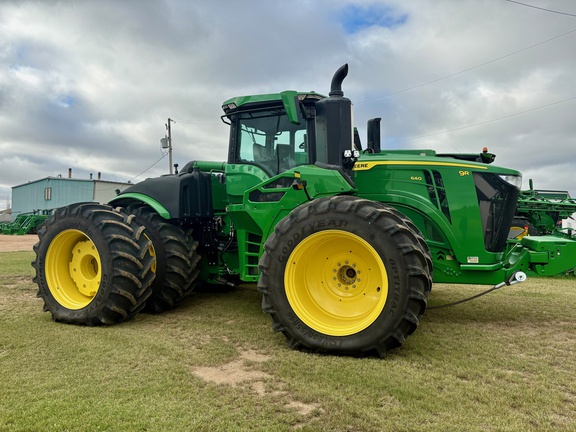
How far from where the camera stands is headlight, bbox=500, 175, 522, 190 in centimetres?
468

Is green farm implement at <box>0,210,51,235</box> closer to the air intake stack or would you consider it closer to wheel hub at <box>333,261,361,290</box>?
the air intake stack

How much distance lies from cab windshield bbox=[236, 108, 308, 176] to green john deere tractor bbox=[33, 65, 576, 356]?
Answer: 0.02 metres

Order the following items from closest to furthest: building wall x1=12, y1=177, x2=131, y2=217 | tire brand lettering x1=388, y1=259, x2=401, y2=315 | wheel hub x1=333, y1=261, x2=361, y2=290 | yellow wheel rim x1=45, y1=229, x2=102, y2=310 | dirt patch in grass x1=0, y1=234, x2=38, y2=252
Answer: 1. tire brand lettering x1=388, y1=259, x2=401, y2=315
2. wheel hub x1=333, y1=261, x2=361, y2=290
3. yellow wheel rim x1=45, y1=229, x2=102, y2=310
4. dirt patch in grass x1=0, y1=234, x2=38, y2=252
5. building wall x1=12, y1=177, x2=131, y2=217

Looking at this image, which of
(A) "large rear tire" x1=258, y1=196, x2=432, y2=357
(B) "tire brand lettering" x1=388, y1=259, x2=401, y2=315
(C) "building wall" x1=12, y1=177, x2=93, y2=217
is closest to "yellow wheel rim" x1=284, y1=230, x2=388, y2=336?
(A) "large rear tire" x1=258, y1=196, x2=432, y2=357

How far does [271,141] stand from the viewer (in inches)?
215

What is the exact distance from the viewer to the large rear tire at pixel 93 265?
474 cm

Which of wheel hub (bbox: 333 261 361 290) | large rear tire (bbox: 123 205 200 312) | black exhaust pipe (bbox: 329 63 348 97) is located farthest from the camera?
large rear tire (bbox: 123 205 200 312)

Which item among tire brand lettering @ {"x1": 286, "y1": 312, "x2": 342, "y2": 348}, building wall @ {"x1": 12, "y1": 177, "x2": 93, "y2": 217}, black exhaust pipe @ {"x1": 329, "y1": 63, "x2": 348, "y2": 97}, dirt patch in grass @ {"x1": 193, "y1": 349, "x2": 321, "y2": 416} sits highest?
building wall @ {"x1": 12, "y1": 177, "x2": 93, "y2": 217}

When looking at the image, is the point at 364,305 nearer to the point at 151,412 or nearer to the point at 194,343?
the point at 194,343

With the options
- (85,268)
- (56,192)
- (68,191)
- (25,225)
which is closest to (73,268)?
(85,268)

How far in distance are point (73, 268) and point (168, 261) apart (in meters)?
1.23

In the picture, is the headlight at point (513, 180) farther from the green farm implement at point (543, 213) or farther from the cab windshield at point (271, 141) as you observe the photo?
the green farm implement at point (543, 213)

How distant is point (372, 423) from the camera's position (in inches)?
99.3

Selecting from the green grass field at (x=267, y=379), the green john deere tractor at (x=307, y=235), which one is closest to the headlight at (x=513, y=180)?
the green john deere tractor at (x=307, y=235)
